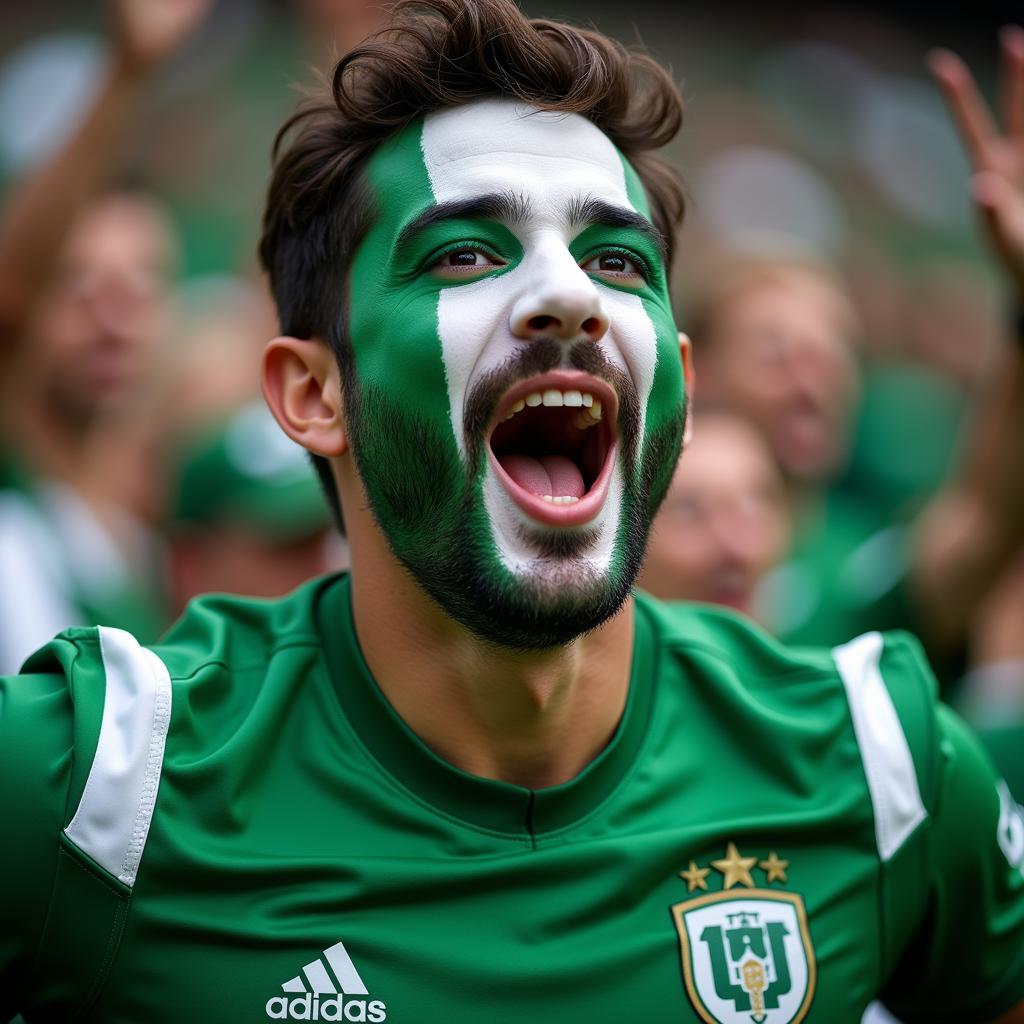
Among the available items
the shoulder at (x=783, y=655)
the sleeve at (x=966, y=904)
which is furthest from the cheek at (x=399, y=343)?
the sleeve at (x=966, y=904)

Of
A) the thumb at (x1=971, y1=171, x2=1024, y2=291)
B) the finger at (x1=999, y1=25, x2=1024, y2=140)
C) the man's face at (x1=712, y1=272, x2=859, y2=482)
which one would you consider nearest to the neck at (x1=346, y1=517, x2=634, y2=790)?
the thumb at (x1=971, y1=171, x2=1024, y2=291)

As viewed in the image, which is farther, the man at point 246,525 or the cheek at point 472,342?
the man at point 246,525

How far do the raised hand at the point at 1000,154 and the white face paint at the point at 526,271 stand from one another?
1.25m

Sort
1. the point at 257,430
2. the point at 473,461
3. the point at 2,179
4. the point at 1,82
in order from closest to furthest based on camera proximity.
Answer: the point at 473,461, the point at 257,430, the point at 2,179, the point at 1,82

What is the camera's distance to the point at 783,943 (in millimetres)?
2533

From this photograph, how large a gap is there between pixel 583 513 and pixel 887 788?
804mm

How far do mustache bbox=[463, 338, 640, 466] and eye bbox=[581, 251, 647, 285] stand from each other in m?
0.21

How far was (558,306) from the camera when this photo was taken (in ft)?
7.86

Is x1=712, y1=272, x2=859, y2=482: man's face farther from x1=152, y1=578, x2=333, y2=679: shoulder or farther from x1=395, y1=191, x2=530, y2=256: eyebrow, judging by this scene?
x1=395, y1=191, x2=530, y2=256: eyebrow

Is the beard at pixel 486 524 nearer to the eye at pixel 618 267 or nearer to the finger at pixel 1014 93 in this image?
the eye at pixel 618 267

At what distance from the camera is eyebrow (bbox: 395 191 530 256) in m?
2.54

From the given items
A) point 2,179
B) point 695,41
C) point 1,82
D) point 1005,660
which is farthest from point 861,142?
point 1005,660

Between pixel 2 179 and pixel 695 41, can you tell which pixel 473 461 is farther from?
pixel 695 41

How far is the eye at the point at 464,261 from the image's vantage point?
2.55m
